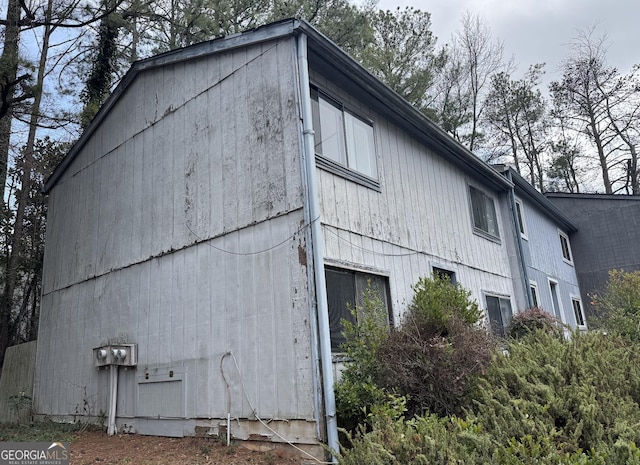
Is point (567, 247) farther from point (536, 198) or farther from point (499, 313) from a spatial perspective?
point (499, 313)

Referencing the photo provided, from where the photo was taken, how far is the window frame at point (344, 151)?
22.1 feet

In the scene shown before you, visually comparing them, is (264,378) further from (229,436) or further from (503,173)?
(503,173)

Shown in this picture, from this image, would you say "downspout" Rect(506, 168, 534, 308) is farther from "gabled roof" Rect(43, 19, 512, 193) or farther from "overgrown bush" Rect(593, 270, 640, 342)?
"overgrown bush" Rect(593, 270, 640, 342)

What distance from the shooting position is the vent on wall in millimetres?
7555

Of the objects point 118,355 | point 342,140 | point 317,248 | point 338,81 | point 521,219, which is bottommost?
point 118,355

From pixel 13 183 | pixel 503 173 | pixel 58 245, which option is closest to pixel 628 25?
pixel 503 173

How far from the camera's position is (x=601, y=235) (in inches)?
695

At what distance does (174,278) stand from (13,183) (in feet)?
41.4

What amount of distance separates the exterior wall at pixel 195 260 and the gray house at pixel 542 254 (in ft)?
25.9

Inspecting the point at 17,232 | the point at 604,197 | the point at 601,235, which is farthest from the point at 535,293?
the point at 17,232

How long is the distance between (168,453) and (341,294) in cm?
280

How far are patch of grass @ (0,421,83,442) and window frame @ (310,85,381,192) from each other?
214 inches

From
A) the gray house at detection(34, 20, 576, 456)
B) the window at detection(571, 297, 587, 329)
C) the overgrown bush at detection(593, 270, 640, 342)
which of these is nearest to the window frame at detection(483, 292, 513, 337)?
the gray house at detection(34, 20, 576, 456)

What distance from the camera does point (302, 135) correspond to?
20.1 feet
